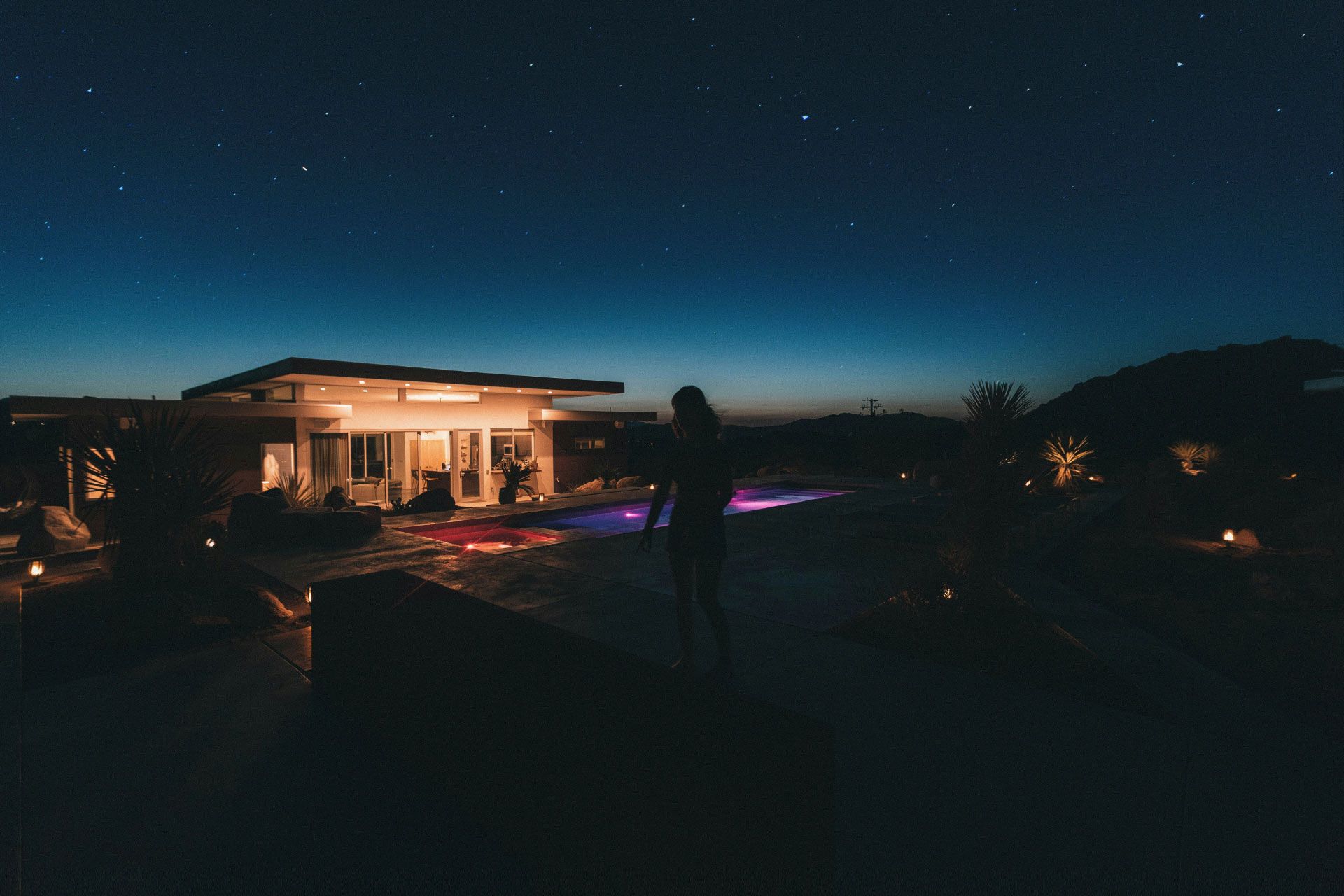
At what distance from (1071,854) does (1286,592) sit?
594 cm

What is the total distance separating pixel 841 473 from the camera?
2244 centimetres


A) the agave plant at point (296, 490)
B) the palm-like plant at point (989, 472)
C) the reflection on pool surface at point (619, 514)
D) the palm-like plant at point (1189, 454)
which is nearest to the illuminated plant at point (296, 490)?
the agave plant at point (296, 490)

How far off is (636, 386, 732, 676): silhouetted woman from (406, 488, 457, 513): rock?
33.6ft

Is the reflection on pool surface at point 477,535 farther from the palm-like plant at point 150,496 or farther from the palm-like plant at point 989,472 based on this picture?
the palm-like plant at point 989,472

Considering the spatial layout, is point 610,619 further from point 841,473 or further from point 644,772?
point 841,473

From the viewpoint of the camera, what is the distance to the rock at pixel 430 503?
40.0ft

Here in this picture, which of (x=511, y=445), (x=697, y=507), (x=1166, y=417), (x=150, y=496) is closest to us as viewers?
(x=697, y=507)

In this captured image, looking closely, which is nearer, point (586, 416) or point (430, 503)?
point (430, 503)

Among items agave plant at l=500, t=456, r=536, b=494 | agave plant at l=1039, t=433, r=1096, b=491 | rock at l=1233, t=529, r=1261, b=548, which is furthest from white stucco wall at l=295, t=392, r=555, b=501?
rock at l=1233, t=529, r=1261, b=548

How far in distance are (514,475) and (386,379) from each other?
387 cm

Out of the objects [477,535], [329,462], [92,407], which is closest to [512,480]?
[329,462]

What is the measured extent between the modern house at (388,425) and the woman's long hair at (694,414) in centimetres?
985

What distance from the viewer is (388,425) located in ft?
46.1

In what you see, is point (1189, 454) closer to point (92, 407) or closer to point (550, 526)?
point (550, 526)
